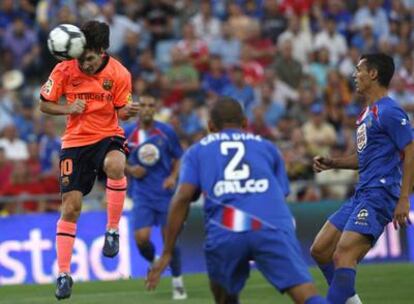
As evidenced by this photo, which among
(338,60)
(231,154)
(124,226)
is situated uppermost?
(231,154)

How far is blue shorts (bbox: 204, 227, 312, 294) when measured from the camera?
8.84m

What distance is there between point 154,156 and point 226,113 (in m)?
6.82

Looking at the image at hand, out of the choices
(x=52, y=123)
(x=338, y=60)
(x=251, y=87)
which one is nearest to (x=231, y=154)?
(x=52, y=123)

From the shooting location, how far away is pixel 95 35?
11.9 meters

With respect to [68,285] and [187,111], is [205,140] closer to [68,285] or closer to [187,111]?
[68,285]

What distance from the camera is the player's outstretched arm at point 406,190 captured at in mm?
10531

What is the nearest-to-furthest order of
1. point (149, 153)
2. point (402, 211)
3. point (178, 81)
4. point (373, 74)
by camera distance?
point (402, 211)
point (373, 74)
point (149, 153)
point (178, 81)

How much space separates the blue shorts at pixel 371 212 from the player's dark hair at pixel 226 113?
7.11 feet

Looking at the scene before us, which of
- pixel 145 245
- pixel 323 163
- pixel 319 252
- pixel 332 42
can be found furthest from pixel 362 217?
pixel 332 42

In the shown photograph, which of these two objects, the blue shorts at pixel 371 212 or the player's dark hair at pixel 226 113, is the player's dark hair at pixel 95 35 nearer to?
the blue shorts at pixel 371 212

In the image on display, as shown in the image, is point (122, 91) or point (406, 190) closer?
point (406, 190)

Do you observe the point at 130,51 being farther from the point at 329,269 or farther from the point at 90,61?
the point at 329,269

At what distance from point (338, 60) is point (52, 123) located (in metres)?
6.24

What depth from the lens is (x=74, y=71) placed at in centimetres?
1211
